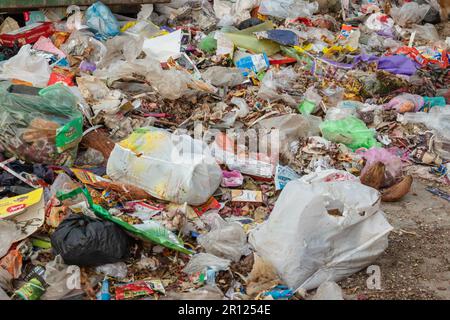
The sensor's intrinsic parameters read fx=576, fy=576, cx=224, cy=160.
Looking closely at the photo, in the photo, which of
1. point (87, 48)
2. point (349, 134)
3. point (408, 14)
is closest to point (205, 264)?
point (349, 134)

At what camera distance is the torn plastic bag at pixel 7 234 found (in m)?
3.40

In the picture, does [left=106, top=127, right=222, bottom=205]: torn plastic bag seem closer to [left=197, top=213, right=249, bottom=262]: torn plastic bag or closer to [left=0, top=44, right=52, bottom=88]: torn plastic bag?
[left=197, top=213, right=249, bottom=262]: torn plastic bag

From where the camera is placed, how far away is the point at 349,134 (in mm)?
5000

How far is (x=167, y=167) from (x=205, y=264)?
0.85 metres

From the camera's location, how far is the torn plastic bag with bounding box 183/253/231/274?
11.1ft

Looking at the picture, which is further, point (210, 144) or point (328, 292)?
point (210, 144)

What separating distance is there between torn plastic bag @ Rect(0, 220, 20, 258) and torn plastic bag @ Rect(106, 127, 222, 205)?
83 centimetres

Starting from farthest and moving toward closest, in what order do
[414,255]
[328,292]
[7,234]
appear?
[414,255] → [7,234] → [328,292]

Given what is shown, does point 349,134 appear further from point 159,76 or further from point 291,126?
point 159,76

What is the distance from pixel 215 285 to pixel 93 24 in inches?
162

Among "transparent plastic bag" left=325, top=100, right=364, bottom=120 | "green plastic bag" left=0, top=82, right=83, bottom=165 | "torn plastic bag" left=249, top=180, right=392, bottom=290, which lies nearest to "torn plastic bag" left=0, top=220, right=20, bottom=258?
"green plastic bag" left=0, top=82, right=83, bottom=165

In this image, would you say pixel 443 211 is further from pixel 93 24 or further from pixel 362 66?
pixel 93 24

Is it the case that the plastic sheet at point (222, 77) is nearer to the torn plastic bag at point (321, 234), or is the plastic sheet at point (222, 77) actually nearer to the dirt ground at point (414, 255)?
the dirt ground at point (414, 255)

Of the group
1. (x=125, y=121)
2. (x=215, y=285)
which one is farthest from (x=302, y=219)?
(x=125, y=121)
